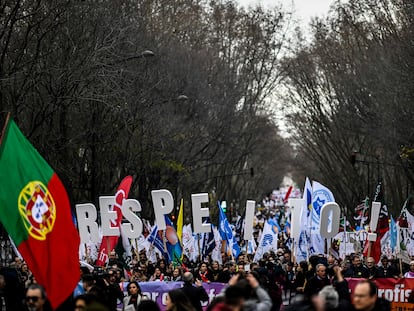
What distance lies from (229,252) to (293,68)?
32.9 m

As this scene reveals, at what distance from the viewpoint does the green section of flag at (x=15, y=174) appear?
11.9 m

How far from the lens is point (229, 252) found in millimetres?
27625

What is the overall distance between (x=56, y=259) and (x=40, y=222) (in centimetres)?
41

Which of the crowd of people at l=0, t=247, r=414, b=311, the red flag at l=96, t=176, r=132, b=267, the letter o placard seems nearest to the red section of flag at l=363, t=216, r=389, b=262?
the crowd of people at l=0, t=247, r=414, b=311

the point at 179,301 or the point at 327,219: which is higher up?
the point at 327,219

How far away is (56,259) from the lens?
11.9m

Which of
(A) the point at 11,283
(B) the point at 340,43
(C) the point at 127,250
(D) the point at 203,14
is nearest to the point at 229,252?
(C) the point at 127,250

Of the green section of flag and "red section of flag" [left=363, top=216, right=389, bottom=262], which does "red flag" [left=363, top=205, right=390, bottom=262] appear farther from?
the green section of flag

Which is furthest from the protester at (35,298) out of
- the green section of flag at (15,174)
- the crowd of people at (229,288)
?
the green section of flag at (15,174)

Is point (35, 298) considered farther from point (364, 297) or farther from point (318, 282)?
point (318, 282)

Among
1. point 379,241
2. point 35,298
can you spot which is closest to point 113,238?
point 379,241

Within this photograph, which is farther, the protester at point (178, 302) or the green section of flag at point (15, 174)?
the green section of flag at point (15, 174)

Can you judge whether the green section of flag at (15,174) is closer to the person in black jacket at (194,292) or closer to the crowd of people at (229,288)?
the crowd of people at (229,288)

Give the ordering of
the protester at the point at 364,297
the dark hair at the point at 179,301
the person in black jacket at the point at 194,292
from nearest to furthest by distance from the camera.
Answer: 1. the protester at the point at 364,297
2. the dark hair at the point at 179,301
3. the person in black jacket at the point at 194,292
